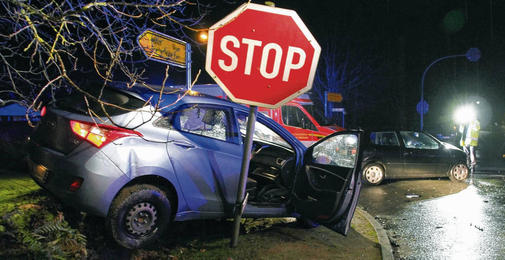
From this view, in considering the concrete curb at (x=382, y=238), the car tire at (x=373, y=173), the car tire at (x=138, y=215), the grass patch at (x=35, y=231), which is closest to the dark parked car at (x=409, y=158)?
the car tire at (x=373, y=173)

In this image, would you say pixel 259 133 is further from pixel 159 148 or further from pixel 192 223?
pixel 159 148

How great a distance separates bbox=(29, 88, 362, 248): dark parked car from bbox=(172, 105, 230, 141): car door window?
1cm

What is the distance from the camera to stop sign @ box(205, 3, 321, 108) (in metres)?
2.98

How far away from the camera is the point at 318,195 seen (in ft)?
13.9

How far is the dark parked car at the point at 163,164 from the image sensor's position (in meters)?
3.16

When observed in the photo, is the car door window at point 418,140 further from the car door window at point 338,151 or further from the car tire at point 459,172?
the car door window at point 338,151

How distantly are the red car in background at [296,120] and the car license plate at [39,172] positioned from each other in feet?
21.0

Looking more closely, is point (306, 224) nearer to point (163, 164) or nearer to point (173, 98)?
point (163, 164)

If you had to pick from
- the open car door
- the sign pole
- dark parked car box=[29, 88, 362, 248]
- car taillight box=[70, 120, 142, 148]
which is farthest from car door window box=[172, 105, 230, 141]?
the open car door

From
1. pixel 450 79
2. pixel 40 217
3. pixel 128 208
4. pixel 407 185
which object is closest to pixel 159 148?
pixel 128 208

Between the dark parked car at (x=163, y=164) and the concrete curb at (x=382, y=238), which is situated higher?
the dark parked car at (x=163, y=164)

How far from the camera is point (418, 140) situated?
347 inches

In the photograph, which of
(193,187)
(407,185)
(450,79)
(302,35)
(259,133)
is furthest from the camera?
(450,79)

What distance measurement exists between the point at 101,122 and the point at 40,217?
1.38 m
